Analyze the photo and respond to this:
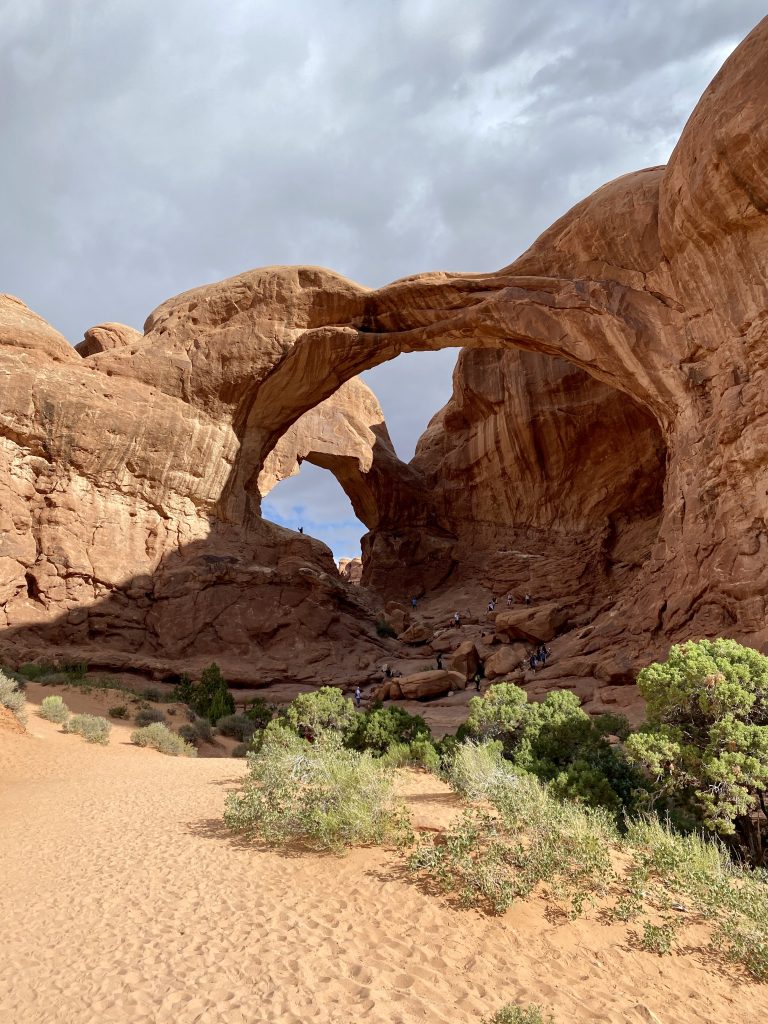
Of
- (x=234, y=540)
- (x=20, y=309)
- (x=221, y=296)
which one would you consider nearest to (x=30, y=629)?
(x=234, y=540)

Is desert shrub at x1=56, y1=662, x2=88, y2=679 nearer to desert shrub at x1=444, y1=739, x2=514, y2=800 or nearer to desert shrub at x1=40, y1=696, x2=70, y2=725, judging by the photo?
desert shrub at x1=40, y1=696, x2=70, y2=725

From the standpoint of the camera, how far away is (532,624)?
2408 cm

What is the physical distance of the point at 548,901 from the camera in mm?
5473

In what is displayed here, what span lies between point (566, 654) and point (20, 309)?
24.4m

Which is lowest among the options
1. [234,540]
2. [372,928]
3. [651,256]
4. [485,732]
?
[372,928]

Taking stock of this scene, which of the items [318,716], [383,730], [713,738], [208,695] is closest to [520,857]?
[713,738]

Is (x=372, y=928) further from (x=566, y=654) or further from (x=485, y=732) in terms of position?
(x=566, y=654)

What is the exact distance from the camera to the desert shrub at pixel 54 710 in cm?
1437

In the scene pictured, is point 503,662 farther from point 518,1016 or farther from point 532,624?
point 518,1016

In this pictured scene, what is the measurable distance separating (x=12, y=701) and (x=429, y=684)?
11.8 meters

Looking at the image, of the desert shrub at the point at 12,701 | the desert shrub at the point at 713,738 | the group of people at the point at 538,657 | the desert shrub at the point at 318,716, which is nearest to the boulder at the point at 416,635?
the group of people at the point at 538,657

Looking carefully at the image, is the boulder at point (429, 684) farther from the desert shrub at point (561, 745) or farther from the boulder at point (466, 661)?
the desert shrub at point (561, 745)

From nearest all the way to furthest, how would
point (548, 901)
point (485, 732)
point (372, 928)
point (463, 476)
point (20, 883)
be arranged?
1. point (372, 928)
2. point (548, 901)
3. point (20, 883)
4. point (485, 732)
5. point (463, 476)

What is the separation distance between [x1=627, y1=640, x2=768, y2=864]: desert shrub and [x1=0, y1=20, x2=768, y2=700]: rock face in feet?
24.0
